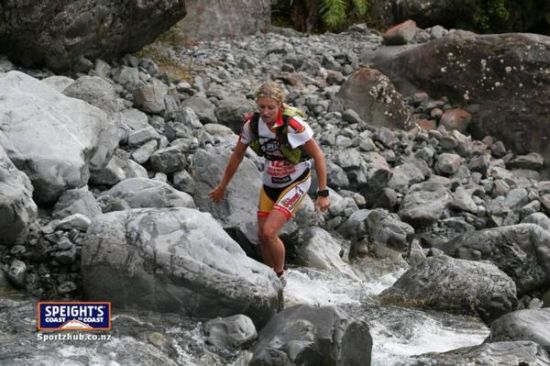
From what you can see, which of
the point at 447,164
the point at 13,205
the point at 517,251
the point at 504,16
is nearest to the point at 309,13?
the point at 504,16

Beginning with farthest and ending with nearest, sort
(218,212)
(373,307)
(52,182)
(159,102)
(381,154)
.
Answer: (381,154) < (159,102) < (218,212) < (373,307) < (52,182)

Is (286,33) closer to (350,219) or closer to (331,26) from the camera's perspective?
(331,26)

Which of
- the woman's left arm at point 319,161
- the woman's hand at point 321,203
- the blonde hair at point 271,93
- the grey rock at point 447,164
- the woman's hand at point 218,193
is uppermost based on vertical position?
the blonde hair at point 271,93

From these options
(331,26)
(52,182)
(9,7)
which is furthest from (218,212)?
(331,26)

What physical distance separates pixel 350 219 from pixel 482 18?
10.1 m

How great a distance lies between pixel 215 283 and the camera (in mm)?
6277

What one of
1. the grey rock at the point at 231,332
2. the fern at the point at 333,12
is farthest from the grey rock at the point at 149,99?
the fern at the point at 333,12

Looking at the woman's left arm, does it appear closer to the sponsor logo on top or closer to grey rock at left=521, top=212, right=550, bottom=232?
the sponsor logo on top

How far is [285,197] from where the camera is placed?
7523 mm

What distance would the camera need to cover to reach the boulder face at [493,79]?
1389cm

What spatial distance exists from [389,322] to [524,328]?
1.27 meters

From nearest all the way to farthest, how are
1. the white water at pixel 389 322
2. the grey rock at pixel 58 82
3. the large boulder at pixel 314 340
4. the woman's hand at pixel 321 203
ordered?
1. the large boulder at pixel 314 340
2. the white water at pixel 389 322
3. the woman's hand at pixel 321 203
4. the grey rock at pixel 58 82

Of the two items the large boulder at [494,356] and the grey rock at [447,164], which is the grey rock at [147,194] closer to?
the large boulder at [494,356]

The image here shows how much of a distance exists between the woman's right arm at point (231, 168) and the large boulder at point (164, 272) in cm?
138
